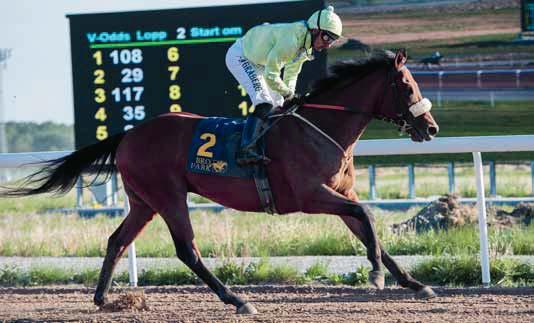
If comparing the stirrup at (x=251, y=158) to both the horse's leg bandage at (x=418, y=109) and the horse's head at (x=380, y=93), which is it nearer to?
the horse's head at (x=380, y=93)

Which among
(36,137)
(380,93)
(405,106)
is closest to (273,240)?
(380,93)

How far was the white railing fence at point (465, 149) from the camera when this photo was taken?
22.5 feet

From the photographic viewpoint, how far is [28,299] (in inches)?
271

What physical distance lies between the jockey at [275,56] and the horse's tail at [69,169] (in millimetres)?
1113

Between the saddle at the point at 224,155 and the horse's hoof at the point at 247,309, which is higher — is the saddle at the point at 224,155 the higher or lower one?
the higher one

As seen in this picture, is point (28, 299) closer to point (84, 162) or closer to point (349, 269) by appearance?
point (84, 162)

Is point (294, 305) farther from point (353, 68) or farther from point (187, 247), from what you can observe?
point (353, 68)

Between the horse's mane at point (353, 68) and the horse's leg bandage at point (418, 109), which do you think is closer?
the horse's leg bandage at point (418, 109)

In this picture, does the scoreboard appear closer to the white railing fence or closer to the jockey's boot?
the white railing fence

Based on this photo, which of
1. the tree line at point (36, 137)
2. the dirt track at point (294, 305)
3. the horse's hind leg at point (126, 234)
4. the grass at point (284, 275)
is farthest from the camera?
the tree line at point (36, 137)

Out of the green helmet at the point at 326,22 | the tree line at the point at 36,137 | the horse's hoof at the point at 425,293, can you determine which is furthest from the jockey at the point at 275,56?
the tree line at the point at 36,137

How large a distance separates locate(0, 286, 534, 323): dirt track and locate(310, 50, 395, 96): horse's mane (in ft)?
4.50

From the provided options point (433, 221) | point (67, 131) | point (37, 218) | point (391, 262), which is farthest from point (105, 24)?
point (67, 131)

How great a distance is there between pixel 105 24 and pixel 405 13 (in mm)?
3548
